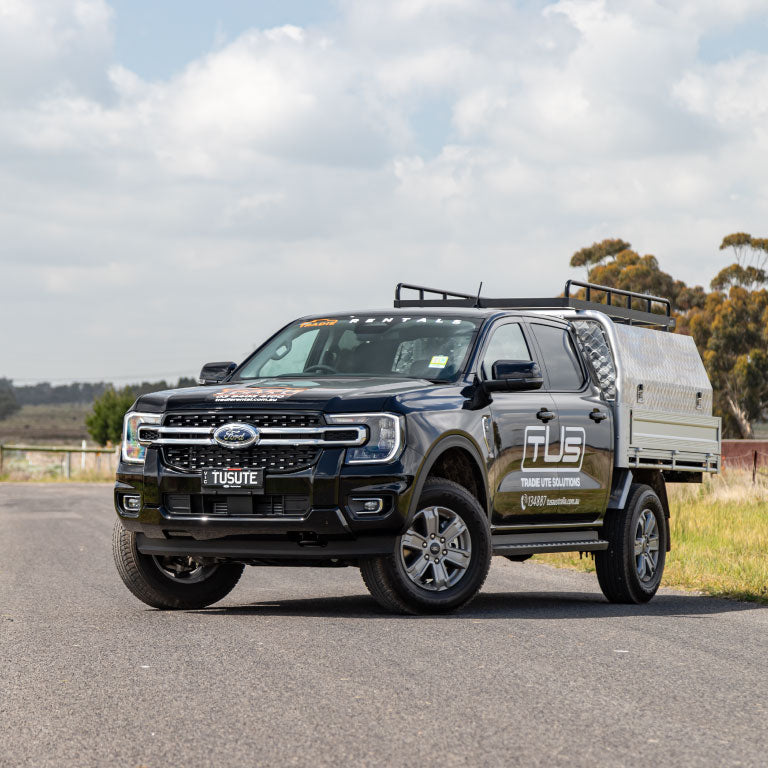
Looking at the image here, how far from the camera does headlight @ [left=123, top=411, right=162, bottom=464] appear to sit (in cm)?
941

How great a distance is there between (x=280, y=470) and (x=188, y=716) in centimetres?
301

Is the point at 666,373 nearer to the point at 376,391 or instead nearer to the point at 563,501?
the point at 563,501

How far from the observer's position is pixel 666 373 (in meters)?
12.4

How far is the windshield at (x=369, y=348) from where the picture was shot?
10.1m

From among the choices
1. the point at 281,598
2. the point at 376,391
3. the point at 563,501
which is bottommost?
the point at 281,598

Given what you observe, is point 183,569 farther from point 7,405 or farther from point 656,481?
point 7,405

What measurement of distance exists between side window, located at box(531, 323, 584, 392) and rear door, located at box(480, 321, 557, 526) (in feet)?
0.95

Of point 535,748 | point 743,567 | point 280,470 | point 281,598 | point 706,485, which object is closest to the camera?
point 535,748

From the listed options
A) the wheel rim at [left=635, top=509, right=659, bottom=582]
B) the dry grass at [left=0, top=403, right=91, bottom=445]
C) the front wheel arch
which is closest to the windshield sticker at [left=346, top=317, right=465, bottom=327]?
the front wheel arch

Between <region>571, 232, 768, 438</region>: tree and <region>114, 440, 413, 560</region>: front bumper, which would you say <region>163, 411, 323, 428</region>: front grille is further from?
<region>571, 232, 768, 438</region>: tree

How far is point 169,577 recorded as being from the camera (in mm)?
9891

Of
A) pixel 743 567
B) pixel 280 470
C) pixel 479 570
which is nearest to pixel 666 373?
pixel 743 567

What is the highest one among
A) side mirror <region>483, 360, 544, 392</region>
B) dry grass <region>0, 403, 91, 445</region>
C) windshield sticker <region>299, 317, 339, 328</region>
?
windshield sticker <region>299, 317, 339, 328</region>

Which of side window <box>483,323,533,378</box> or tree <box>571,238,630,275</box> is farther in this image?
tree <box>571,238,630,275</box>
